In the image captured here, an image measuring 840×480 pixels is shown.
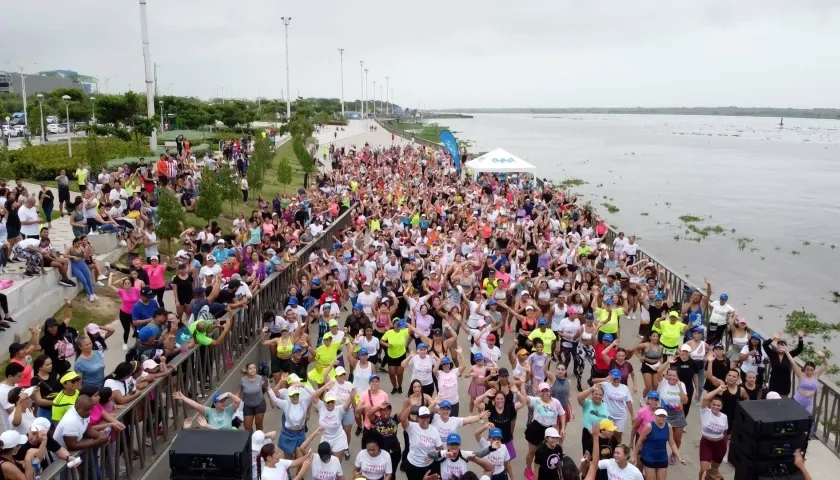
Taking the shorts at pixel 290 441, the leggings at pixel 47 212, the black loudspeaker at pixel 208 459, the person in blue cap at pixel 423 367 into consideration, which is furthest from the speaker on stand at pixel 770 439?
the leggings at pixel 47 212

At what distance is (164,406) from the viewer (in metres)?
7.98

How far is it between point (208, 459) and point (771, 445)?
505 centimetres

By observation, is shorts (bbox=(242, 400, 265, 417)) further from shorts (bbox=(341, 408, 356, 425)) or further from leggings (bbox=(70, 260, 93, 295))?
leggings (bbox=(70, 260, 93, 295))

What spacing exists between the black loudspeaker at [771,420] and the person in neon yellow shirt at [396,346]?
4884mm

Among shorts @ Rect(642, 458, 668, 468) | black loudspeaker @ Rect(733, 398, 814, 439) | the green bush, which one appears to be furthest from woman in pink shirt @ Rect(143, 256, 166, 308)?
the green bush

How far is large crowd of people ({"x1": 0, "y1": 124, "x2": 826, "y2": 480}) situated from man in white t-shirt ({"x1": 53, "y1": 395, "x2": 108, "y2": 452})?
0.06 ft

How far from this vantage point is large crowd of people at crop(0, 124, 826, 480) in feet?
21.7

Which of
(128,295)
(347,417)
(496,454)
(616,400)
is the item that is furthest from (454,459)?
(128,295)

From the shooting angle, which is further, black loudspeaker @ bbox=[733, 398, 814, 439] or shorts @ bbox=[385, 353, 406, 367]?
shorts @ bbox=[385, 353, 406, 367]

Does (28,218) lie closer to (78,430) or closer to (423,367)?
(78,430)

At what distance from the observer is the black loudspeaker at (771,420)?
19.3 feet

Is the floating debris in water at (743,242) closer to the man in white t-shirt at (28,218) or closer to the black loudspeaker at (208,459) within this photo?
the man in white t-shirt at (28,218)

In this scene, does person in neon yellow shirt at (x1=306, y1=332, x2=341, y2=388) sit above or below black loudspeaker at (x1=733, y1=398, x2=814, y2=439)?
below

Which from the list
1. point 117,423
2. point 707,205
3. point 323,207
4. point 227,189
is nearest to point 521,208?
point 323,207
